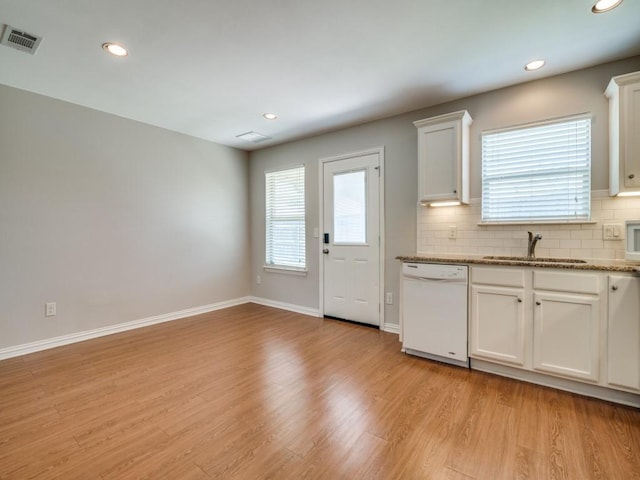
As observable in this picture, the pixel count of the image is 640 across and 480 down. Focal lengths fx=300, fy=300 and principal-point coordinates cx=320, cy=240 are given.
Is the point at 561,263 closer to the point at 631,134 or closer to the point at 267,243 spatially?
the point at 631,134

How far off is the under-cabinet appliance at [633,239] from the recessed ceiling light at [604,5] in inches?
55.5

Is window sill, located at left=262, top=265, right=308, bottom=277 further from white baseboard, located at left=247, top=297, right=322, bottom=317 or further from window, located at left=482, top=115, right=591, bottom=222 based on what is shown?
window, located at left=482, top=115, right=591, bottom=222

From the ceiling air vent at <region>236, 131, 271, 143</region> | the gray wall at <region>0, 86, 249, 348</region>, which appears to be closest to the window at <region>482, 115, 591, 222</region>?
the ceiling air vent at <region>236, 131, 271, 143</region>

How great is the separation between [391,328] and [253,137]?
3.26 m

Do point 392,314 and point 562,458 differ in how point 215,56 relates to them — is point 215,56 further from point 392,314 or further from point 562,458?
point 562,458

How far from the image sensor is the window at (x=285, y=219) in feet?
14.9

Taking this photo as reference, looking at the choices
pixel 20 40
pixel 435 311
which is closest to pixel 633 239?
pixel 435 311

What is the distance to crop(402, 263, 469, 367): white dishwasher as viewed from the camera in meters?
2.62

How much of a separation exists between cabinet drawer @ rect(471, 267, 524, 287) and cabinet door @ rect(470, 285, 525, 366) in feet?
0.15

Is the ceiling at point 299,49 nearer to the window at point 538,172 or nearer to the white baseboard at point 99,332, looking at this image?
the window at point 538,172

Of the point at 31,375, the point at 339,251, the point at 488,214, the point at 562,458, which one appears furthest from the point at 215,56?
the point at 562,458

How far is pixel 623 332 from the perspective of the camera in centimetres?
203

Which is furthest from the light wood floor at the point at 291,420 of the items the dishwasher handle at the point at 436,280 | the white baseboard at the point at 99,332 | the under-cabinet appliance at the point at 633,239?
the under-cabinet appliance at the point at 633,239

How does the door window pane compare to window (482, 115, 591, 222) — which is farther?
the door window pane
